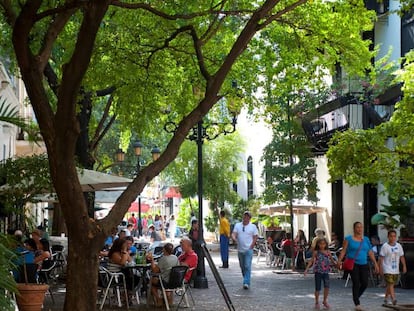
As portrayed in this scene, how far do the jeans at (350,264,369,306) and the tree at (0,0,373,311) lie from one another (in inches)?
154

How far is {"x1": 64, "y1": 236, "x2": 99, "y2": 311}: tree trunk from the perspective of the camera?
29.7 feet

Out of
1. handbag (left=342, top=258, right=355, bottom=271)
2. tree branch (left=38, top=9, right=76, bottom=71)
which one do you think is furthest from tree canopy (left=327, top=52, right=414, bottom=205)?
tree branch (left=38, top=9, right=76, bottom=71)

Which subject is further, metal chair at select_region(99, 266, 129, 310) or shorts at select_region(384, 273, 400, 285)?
shorts at select_region(384, 273, 400, 285)

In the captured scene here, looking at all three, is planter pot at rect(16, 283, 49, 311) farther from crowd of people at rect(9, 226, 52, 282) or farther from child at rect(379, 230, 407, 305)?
child at rect(379, 230, 407, 305)

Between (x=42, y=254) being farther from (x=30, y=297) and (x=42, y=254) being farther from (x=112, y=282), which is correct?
(x=30, y=297)

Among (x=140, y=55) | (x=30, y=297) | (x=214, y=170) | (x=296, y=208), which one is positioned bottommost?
(x=30, y=297)

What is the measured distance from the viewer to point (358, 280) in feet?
46.8

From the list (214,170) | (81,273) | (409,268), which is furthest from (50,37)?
(214,170)

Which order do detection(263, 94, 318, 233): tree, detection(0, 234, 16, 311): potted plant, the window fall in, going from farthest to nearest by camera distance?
1. the window
2. detection(263, 94, 318, 233): tree
3. detection(0, 234, 16, 311): potted plant

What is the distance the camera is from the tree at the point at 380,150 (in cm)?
1473

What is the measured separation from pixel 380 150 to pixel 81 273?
794 centimetres

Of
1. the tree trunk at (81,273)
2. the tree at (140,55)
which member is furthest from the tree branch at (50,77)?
the tree trunk at (81,273)

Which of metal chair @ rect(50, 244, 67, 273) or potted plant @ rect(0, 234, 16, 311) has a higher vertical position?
potted plant @ rect(0, 234, 16, 311)

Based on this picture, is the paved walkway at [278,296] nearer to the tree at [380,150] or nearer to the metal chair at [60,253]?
the tree at [380,150]
